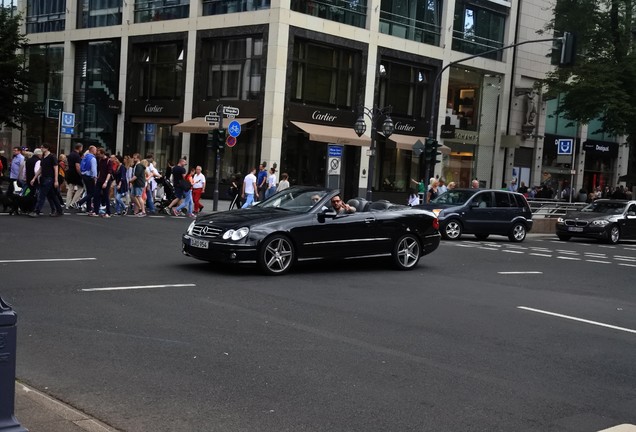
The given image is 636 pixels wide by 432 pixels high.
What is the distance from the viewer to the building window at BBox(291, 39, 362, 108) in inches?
1344

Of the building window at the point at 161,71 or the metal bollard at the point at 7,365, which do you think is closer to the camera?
the metal bollard at the point at 7,365

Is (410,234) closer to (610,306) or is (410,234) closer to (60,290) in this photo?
(610,306)

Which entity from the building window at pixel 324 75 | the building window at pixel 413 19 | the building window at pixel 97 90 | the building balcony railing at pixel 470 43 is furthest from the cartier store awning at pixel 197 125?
the building balcony railing at pixel 470 43

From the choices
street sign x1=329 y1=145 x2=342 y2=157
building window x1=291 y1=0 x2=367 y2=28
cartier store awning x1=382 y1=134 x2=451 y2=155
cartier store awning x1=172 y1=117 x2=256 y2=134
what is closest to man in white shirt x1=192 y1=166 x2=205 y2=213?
street sign x1=329 y1=145 x2=342 y2=157

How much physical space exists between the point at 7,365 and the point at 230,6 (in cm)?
3316

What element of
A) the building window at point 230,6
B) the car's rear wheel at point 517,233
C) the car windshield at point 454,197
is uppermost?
the building window at point 230,6

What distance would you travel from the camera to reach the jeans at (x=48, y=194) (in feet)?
59.6

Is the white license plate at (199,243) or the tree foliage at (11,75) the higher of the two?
the tree foliage at (11,75)

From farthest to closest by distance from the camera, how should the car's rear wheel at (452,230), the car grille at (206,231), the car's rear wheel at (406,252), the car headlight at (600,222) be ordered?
1. the car headlight at (600,222)
2. the car's rear wheel at (452,230)
3. the car's rear wheel at (406,252)
4. the car grille at (206,231)

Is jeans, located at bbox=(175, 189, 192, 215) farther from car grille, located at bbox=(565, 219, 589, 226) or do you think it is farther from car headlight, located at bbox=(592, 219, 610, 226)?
car headlight, located at bbox=(592, 219, 610, 226)

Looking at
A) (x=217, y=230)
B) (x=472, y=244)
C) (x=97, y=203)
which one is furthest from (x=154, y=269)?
(x=472, y=244)

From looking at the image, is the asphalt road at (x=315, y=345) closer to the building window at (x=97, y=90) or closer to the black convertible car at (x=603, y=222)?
the black convertible car at (x=603, y=222)

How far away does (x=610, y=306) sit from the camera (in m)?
10.7

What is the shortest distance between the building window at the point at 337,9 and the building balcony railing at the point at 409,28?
4.70 ft
